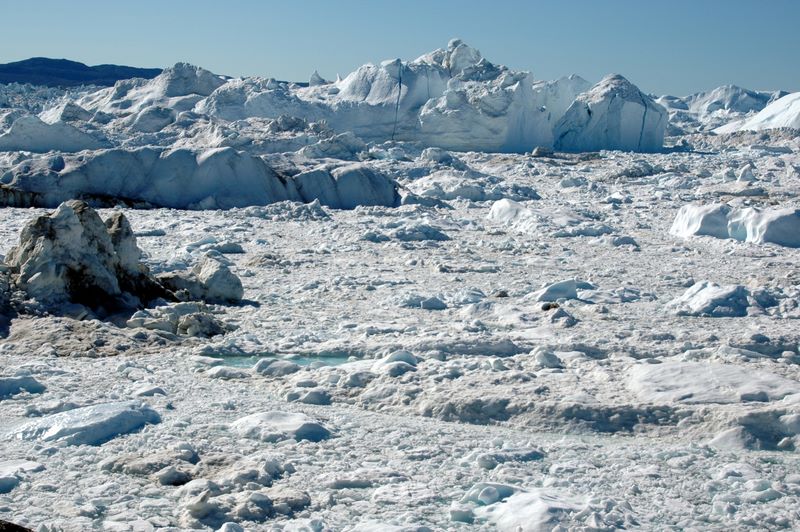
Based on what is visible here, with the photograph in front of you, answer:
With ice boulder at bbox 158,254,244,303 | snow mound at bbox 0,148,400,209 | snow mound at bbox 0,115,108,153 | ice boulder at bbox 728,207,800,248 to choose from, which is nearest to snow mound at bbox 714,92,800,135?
snow mound at bbox 0,148,400,209

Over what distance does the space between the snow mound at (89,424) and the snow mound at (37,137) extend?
12677 mm

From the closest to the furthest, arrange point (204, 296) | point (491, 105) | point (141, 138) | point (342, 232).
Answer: point (204, 296), point (342, 232), point (141, 138), point (491, 105)

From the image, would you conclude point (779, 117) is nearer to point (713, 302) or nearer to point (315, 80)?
point (315, 80)

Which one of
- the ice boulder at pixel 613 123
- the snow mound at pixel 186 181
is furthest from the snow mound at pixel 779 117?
the snow mound at pixel 186 181

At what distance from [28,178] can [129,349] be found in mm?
8674

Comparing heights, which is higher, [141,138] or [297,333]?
[141,138]

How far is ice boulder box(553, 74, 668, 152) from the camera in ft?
89.2

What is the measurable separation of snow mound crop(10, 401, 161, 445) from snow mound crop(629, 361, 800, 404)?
225 cm

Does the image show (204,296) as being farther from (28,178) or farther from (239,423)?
(28,178)

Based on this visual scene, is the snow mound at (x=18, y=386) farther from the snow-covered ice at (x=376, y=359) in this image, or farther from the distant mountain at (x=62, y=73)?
the distant mountain at (x=62, y=73)

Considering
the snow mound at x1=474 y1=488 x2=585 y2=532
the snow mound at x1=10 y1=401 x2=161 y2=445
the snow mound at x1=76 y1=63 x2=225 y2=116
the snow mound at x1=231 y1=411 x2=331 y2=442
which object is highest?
the snow mound at x1=76 y1=63 x2=225 y2=116

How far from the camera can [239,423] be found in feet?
12.5

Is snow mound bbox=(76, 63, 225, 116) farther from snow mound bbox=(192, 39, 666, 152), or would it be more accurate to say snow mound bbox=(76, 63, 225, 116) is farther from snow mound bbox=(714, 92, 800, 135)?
snow mound bbox=(714, 92, 800, 135)

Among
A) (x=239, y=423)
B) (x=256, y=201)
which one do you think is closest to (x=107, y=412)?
(x=239, y=423)
